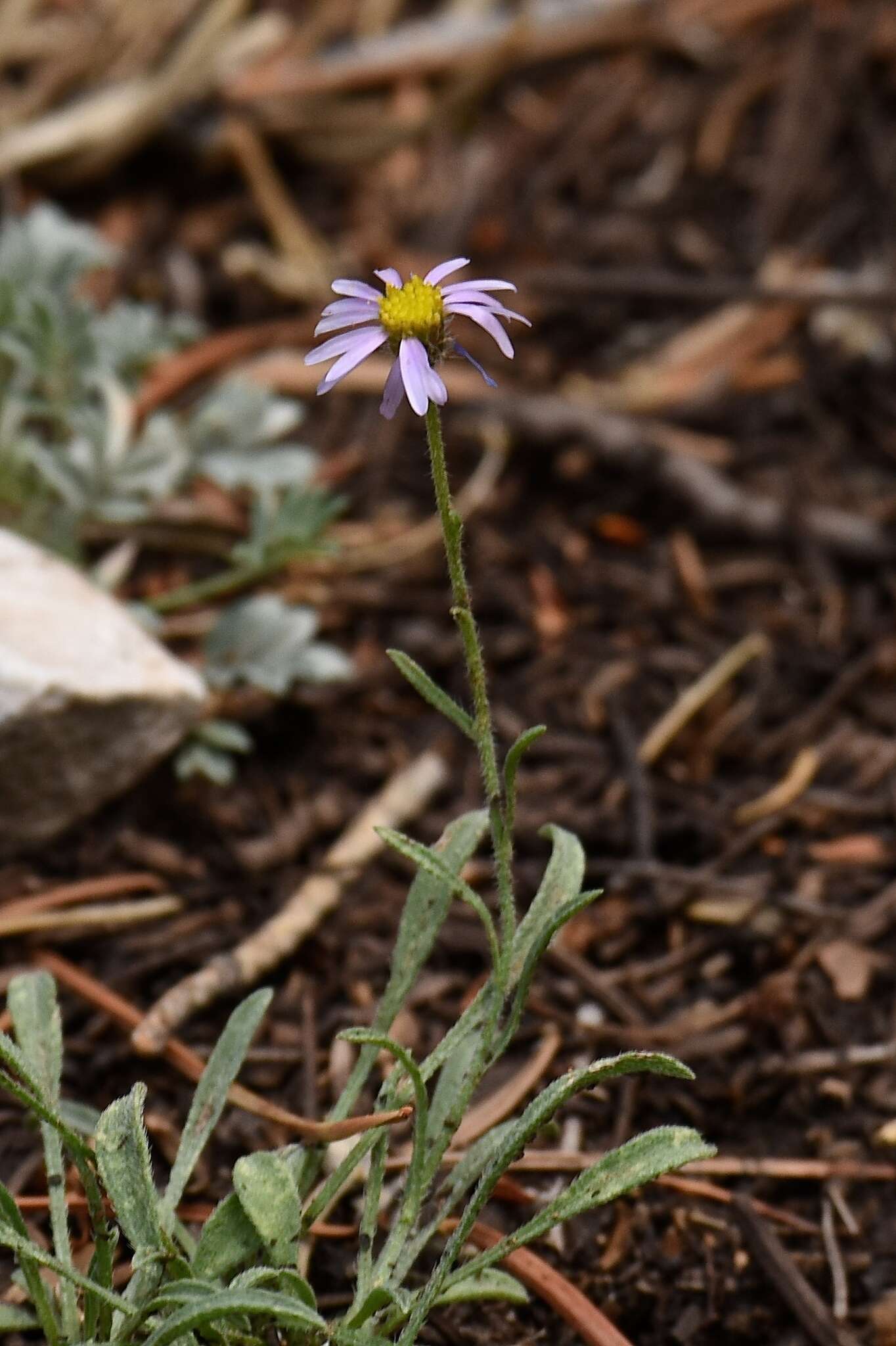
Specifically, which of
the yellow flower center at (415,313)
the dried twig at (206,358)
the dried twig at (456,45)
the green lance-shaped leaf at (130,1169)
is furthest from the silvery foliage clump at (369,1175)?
the dried twig at (456,45)

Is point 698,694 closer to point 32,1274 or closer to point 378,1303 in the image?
point 378,1303

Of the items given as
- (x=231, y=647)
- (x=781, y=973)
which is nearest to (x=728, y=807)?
(x=781, y=973)

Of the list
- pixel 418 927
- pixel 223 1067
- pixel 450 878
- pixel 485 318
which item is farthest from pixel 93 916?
pixel 485 318

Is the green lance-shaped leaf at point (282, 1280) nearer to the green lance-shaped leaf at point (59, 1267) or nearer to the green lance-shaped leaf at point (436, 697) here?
the green lance-shaped leaf at point (59, 1267)

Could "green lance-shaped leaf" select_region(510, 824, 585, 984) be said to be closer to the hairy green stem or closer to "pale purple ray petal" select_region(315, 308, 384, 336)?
the hairy green stem

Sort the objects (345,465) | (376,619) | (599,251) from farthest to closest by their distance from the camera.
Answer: (599,251)
(345,465)
(376,619)

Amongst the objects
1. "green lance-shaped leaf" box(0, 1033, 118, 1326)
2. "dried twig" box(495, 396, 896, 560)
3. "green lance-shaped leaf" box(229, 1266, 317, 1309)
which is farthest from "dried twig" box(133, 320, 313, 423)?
"green lance-shaped leaf" box(229, 1266, 317, 1309)

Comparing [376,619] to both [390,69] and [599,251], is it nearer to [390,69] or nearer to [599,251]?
[599,251]
